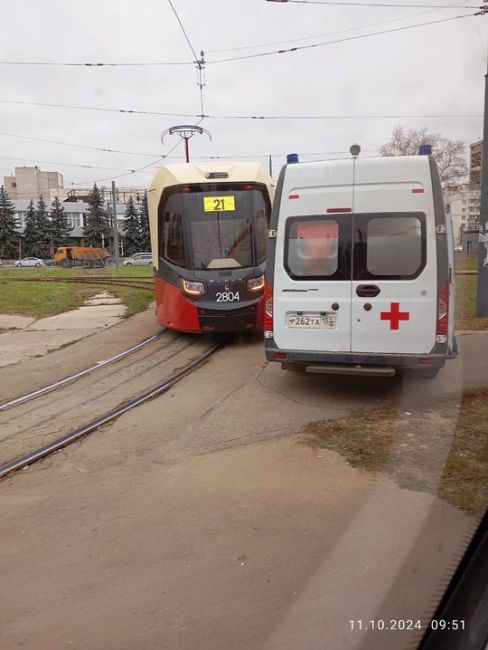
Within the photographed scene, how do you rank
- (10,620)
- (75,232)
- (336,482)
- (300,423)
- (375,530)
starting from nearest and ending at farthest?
(10,620) < (375,530) < (336,482) < (300,423) < (75,232)

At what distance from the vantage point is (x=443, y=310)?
555 cm

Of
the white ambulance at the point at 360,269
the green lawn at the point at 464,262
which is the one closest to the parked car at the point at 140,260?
the green lawn at the point at 464,262

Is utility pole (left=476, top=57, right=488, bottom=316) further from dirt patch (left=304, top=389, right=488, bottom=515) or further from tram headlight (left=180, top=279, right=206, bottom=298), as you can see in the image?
tram headlight (left=180, top=279, right=206, bottom=298)

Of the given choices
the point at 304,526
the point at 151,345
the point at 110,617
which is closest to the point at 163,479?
the point at 304,526

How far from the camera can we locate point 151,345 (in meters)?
9.80

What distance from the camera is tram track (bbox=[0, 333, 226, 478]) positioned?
4.79 meters

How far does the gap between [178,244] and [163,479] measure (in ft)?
19.6

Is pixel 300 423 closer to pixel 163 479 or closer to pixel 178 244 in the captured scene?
pixel 163 479

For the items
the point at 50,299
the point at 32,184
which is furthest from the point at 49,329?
the point at 32,184

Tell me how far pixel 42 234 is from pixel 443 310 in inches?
2972

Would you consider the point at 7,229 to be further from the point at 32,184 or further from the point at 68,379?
the point at 68,379

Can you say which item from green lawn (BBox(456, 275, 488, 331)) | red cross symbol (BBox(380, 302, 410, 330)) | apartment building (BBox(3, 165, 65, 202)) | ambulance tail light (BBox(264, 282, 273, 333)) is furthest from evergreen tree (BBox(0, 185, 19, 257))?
red cross symbol (BBox(380, 302, 410, 330))

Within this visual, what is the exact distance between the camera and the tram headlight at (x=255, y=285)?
9.28 m

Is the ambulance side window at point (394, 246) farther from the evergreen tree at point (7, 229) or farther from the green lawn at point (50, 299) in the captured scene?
the evergreen tree at point (7, 229)
